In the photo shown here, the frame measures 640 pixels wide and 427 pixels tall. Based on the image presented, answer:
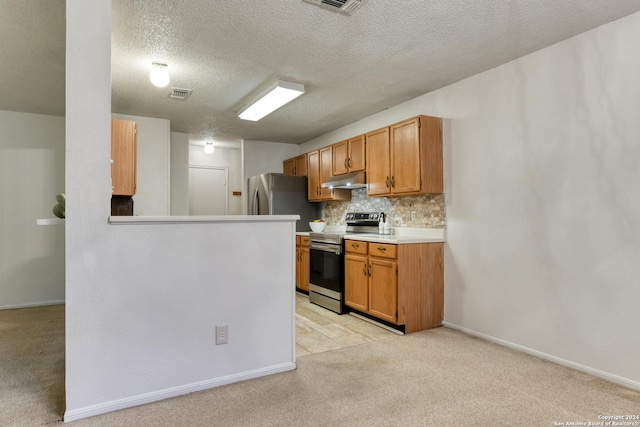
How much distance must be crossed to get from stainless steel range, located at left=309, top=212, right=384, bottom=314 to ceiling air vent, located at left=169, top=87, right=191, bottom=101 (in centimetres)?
226

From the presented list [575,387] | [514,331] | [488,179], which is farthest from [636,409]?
[488,179]

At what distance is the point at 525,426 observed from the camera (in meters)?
1.91

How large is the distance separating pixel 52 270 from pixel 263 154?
357 cm

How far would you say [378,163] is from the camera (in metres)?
4.23

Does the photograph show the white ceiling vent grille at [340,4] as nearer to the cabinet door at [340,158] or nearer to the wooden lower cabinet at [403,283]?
the wooden lower cabinet at [403,283]

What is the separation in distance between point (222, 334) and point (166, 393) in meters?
0.46

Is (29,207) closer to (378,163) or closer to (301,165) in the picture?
(301,165)

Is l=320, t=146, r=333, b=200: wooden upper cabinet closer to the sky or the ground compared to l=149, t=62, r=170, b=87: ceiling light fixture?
closer to the ground

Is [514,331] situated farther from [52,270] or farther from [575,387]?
[52,270]

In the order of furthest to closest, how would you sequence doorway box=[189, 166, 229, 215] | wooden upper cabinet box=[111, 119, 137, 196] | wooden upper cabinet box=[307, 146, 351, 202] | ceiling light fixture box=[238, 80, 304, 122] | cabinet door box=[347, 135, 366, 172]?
doorway box=[189, 166, 229, 215]
wooden upper cabinet box=[307, 146, 351, 202]
cabinet door box=[347, 135, 366, 172]
wooden upper cabinet box=[111, 119, 137, 196]
ceiling light fixture box=[238, 80, 304, 122]

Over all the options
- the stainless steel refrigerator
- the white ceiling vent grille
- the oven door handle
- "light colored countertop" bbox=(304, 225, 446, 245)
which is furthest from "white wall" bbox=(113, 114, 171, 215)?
the white ceiling vent grille

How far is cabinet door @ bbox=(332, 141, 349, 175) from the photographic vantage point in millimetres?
4863

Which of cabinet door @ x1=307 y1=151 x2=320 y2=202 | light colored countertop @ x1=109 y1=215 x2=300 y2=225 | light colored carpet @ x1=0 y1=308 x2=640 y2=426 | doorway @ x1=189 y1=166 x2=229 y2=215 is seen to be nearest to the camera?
light colored carpet @ x1=0 y1=308 x2=640 y2=426

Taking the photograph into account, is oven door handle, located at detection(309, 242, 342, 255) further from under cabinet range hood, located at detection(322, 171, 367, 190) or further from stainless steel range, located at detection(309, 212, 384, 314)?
under cabinet range hood, located at detection(322, 171, 367, 190)
